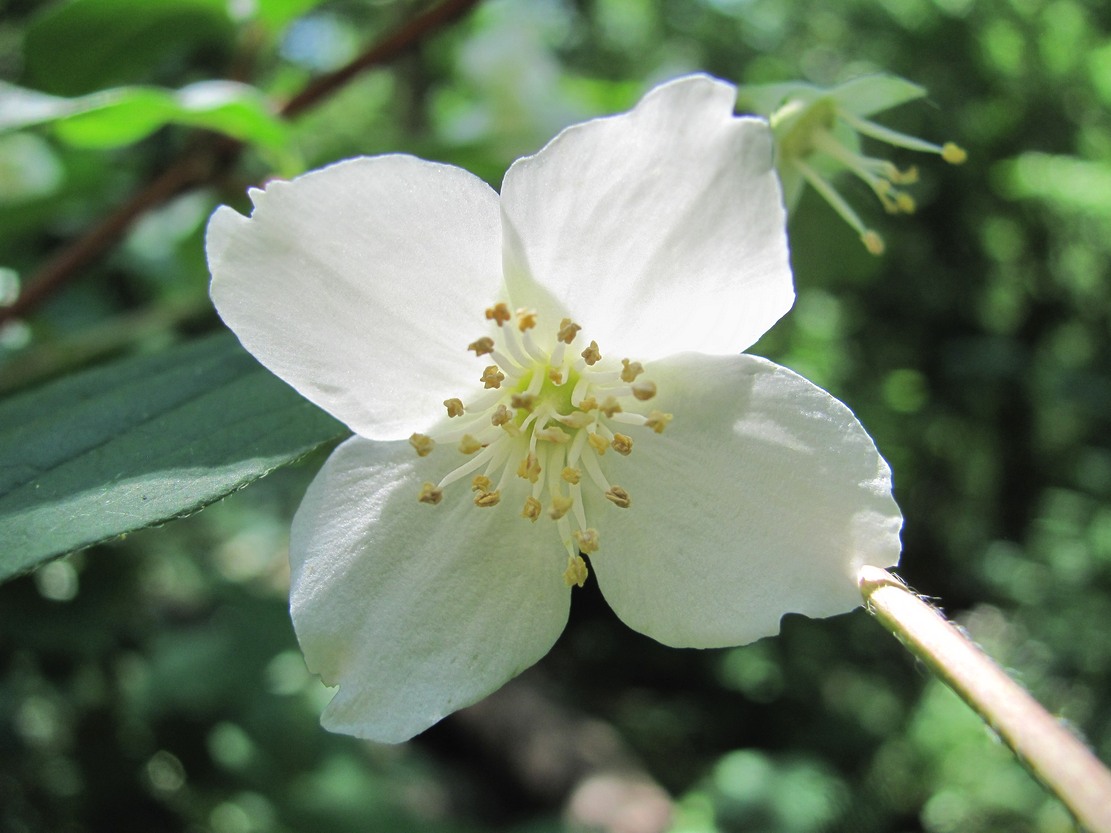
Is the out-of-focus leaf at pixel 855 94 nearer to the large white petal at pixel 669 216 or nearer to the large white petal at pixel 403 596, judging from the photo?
the large white petal at pixel 669 216

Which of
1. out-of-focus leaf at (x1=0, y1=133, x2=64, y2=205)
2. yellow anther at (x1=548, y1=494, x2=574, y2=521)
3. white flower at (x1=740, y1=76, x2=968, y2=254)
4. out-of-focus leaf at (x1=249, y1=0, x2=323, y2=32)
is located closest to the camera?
yellow anther at (x1=548, y1=494, x2=574, y2=521)

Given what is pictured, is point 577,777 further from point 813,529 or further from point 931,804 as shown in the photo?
point 813,529

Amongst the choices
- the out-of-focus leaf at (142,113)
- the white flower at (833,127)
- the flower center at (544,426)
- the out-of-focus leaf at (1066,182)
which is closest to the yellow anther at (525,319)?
the flower center at (544,426)

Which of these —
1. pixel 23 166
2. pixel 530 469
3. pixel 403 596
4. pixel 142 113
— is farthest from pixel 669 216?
pixel 23 166

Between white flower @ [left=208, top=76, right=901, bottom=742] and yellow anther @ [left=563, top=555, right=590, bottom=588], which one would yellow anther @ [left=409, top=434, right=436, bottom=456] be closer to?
white flower @ [left=208, top=76, right=901, bottom=742]

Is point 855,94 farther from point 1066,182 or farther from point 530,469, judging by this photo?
point 1066,182

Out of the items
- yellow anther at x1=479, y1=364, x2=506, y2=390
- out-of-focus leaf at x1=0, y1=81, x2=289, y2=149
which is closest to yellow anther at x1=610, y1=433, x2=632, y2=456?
yellow anther at x1=479, y1=364, x2=506, y2=390
